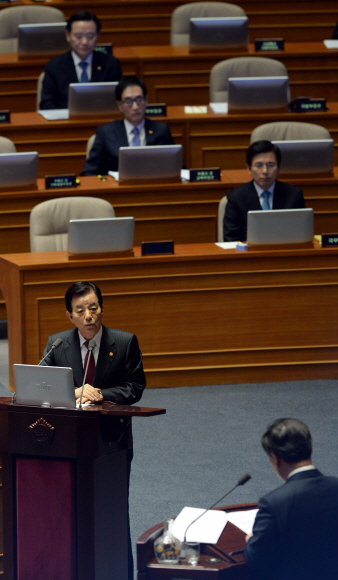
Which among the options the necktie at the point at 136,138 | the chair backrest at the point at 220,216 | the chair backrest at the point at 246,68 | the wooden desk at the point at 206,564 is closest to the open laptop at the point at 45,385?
the wooden desk at the point at 206,564

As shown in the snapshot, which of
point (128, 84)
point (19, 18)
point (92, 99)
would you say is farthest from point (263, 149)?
point (19, 18)

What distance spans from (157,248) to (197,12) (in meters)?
2.94

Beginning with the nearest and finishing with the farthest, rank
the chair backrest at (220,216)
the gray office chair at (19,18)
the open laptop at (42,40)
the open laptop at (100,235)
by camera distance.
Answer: the open laptop at (100,235) → the chair backrest at (220,216) → the open laptop at (42,40) → the gray office chair at (19,18)

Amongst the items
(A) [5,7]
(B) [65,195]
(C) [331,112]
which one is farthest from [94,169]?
(A) [5,7]

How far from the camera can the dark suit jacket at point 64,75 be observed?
20.7ft

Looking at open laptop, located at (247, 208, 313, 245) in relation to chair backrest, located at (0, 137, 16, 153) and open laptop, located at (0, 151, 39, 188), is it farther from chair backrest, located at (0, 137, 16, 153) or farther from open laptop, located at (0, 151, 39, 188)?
chair backrest, located at (0, 137, 16, 153)

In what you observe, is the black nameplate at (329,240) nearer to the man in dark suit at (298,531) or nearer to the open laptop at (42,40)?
the man in dark suit at (298,531)

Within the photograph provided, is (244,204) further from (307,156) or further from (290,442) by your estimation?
(290,442)

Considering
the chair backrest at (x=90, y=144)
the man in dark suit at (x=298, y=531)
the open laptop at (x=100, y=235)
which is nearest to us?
the man in dark suit at (x=298, y=531)

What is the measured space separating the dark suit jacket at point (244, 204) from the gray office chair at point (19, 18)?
2.55m

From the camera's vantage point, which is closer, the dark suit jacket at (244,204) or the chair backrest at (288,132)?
the dark suit jacket at (244,204)

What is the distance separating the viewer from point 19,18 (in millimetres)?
6805

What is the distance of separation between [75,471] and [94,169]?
3.53 meters

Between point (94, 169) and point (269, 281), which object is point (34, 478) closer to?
point (269, 281)
